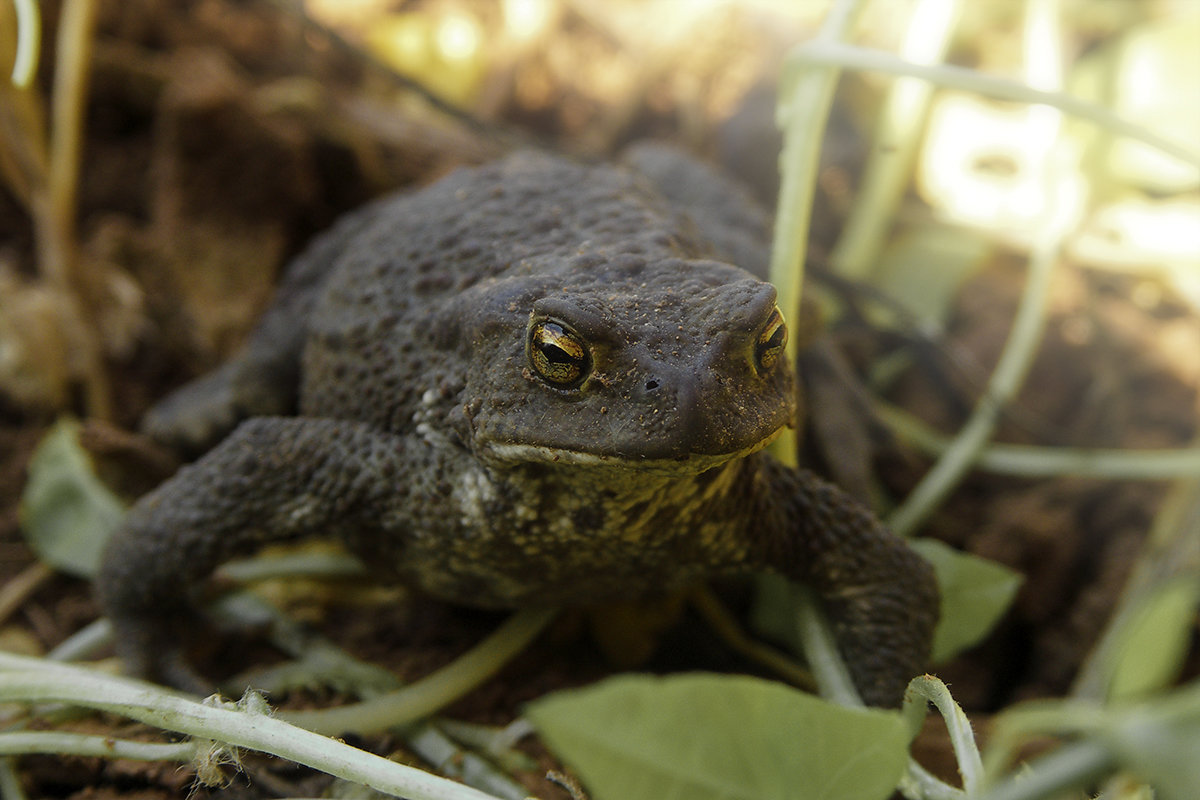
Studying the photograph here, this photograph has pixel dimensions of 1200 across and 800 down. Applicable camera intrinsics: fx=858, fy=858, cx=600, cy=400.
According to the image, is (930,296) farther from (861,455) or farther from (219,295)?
(219,295)

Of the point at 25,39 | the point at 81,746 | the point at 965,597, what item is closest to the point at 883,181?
the point at 965,597

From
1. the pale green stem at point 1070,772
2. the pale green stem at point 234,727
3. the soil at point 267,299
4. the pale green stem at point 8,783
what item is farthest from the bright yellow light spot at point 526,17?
the pale green stem at point 1070,772

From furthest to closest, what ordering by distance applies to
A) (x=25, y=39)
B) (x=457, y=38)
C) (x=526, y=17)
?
(x=526, y=17) < (x=457, y=38) < (x=25, y=39)

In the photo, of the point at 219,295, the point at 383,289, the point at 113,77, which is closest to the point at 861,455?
the point at 383,289

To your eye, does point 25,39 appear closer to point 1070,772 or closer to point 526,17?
point 1070,772

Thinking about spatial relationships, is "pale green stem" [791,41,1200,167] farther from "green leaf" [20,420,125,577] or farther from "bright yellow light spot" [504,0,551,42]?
"bright yellow light spot" [504,0,551,42]

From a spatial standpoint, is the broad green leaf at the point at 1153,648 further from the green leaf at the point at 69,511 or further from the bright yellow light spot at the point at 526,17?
the bright yellow light spot at the point at 526,17

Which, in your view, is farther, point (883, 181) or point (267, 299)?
point (883, 181)
